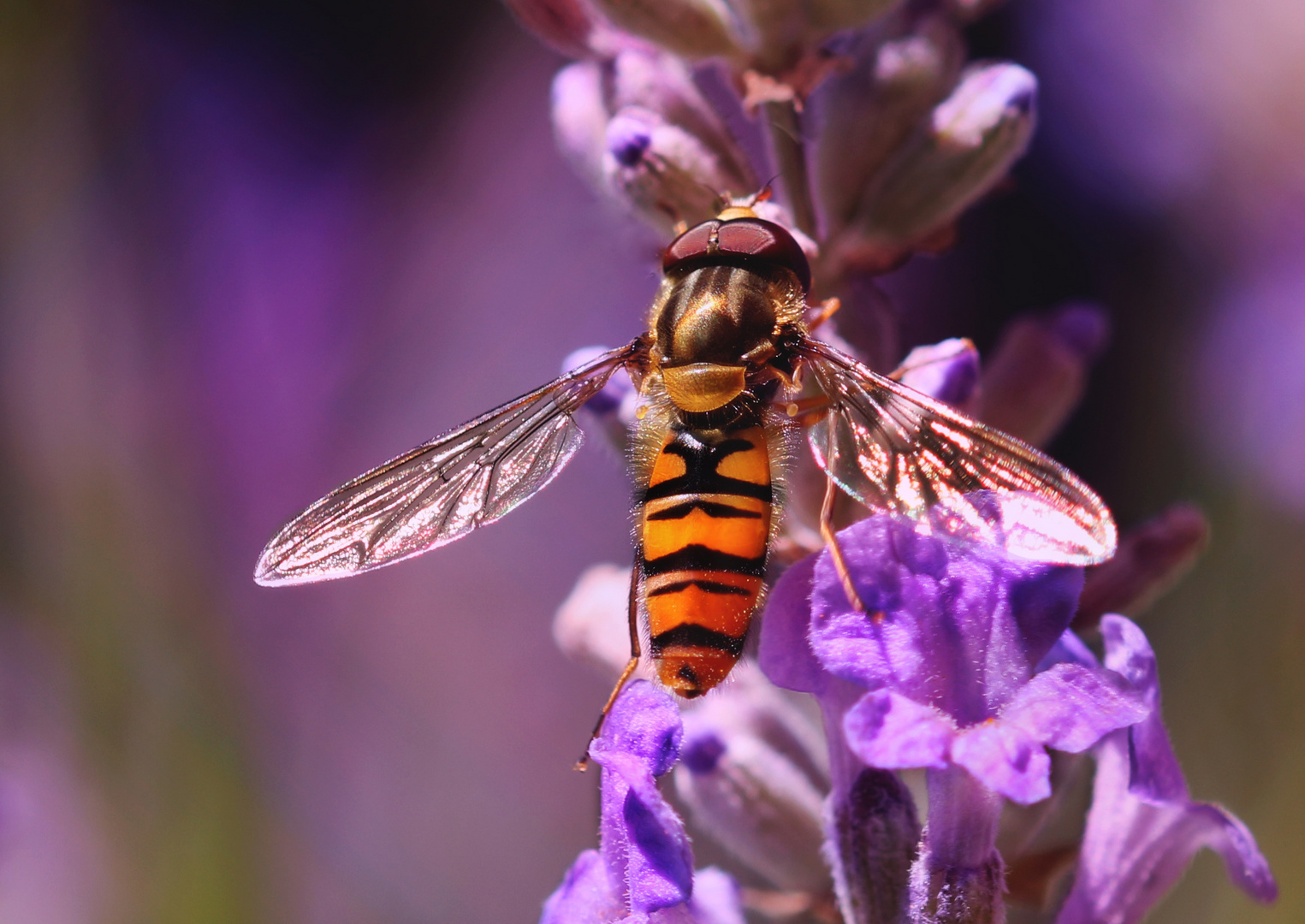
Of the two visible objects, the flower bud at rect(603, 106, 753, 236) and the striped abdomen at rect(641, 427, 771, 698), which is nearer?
the striped abdomen at rect(641, 427, 771, 698)

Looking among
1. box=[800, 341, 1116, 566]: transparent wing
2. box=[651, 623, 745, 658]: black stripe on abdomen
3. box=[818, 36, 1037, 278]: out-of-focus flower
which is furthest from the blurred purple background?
box=[651, 623, 745, 658]: black stripe on abdomen

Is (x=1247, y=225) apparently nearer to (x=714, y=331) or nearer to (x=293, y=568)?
(x=714, y=331)

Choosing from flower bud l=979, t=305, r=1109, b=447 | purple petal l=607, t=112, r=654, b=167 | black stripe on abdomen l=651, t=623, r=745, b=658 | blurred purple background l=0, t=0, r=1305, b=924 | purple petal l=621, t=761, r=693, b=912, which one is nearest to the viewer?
purple petal l=621, t=761, r=693, b=912

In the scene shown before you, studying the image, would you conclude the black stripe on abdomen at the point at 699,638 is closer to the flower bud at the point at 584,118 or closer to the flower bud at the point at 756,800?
the flower bud at the point at 756,800

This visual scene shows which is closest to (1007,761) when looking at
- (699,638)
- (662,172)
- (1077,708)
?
(1077,708)

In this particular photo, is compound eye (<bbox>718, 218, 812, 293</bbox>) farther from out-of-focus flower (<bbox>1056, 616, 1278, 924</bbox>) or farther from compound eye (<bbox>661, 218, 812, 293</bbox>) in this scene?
out-of-focus flower (<bbox>1056, 616, 1278, 924</bbox>)

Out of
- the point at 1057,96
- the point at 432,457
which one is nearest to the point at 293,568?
the point at 432,457
